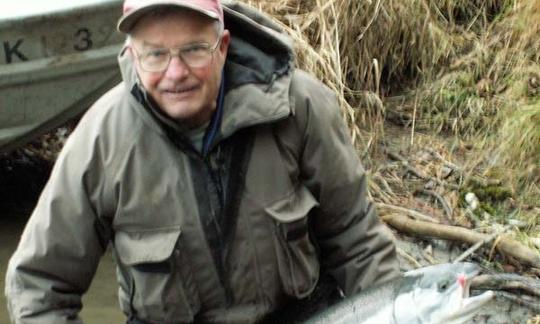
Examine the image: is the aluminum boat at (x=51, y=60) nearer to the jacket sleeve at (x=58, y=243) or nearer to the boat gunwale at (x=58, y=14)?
the boat gunwale at (x=58, y=14)

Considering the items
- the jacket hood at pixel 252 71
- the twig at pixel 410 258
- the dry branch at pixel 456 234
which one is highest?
the jacket hood at pixel 252 71

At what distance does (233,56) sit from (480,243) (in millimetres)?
2052

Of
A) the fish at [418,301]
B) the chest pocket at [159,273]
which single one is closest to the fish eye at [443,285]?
the fish at [418,301]

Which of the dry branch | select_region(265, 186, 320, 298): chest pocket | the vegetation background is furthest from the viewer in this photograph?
the vegetation background

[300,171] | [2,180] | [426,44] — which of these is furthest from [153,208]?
[426,44]

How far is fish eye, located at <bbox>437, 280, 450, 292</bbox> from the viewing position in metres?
2.80

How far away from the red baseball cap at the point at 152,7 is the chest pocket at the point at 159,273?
656mm

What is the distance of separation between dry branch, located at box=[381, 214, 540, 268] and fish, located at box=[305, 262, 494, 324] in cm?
171

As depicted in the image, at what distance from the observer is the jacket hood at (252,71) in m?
3.07

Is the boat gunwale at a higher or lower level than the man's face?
lower

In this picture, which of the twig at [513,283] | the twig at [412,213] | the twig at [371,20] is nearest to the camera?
the twig at [513,283]

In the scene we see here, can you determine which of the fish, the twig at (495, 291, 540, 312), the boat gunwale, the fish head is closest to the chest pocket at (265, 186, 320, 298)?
the fish

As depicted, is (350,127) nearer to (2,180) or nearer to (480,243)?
(480,243)

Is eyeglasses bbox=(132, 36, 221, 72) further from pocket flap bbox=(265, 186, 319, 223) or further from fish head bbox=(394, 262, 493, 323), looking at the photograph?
fish head bbox=(394, 262, 493, 323)
